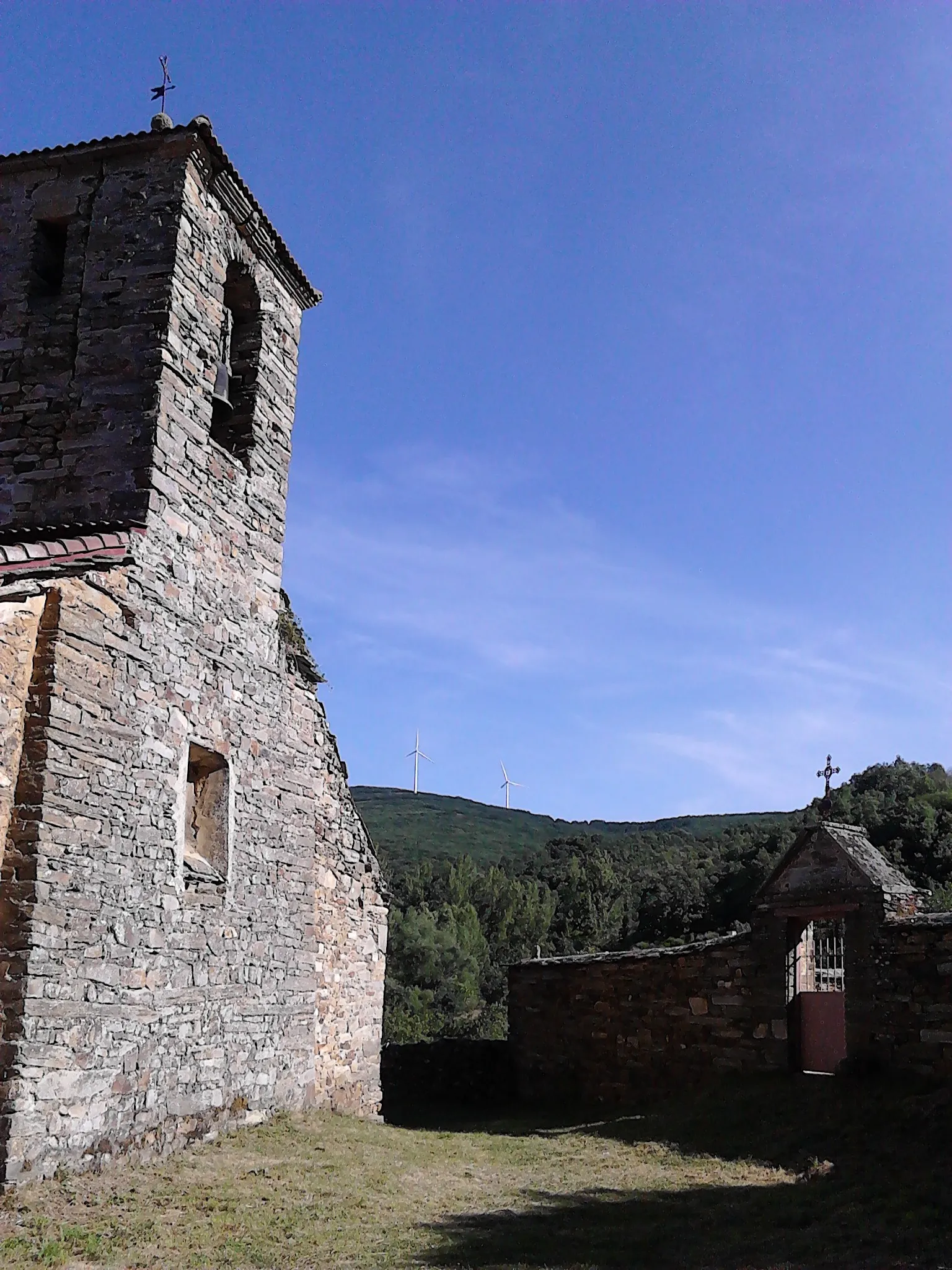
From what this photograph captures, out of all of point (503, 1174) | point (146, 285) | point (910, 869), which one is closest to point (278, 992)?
point (503, 1174)

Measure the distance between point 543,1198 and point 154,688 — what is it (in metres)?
5.50

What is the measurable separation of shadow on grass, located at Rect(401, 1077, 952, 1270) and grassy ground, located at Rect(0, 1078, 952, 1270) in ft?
0.08

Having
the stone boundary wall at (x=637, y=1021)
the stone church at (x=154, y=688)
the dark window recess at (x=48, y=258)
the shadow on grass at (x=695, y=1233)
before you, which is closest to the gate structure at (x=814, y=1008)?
the stone boundary wall at (x=637, y=1021)

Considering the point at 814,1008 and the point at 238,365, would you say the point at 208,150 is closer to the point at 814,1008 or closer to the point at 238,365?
the point at 238,365

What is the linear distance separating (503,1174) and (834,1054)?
540 centimetres

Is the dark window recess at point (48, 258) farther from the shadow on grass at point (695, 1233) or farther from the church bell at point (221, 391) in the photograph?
the shadow on grass at point (695, 1233)


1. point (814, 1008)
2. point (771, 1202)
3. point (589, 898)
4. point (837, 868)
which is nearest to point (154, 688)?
point (771, 1202)

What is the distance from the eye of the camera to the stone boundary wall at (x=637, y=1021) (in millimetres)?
13836

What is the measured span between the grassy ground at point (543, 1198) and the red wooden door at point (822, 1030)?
1026 mm

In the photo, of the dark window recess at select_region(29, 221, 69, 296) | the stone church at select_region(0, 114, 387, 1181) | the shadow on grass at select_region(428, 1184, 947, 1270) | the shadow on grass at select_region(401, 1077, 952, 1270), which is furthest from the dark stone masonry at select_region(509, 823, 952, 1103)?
the dark window recess at select_region(29, 221, 69, 296)

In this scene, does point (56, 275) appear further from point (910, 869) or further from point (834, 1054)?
point (910, 869)

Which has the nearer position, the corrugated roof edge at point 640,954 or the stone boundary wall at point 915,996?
the stone boundary wall at point 915,996

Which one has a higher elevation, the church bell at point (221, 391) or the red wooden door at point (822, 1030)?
the church bell at point (221, 391)

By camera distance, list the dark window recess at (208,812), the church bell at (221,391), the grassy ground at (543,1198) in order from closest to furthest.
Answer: the grassy ground at (543,1198) < the dark window recess at (208,812) < the church bell at (221,391)
